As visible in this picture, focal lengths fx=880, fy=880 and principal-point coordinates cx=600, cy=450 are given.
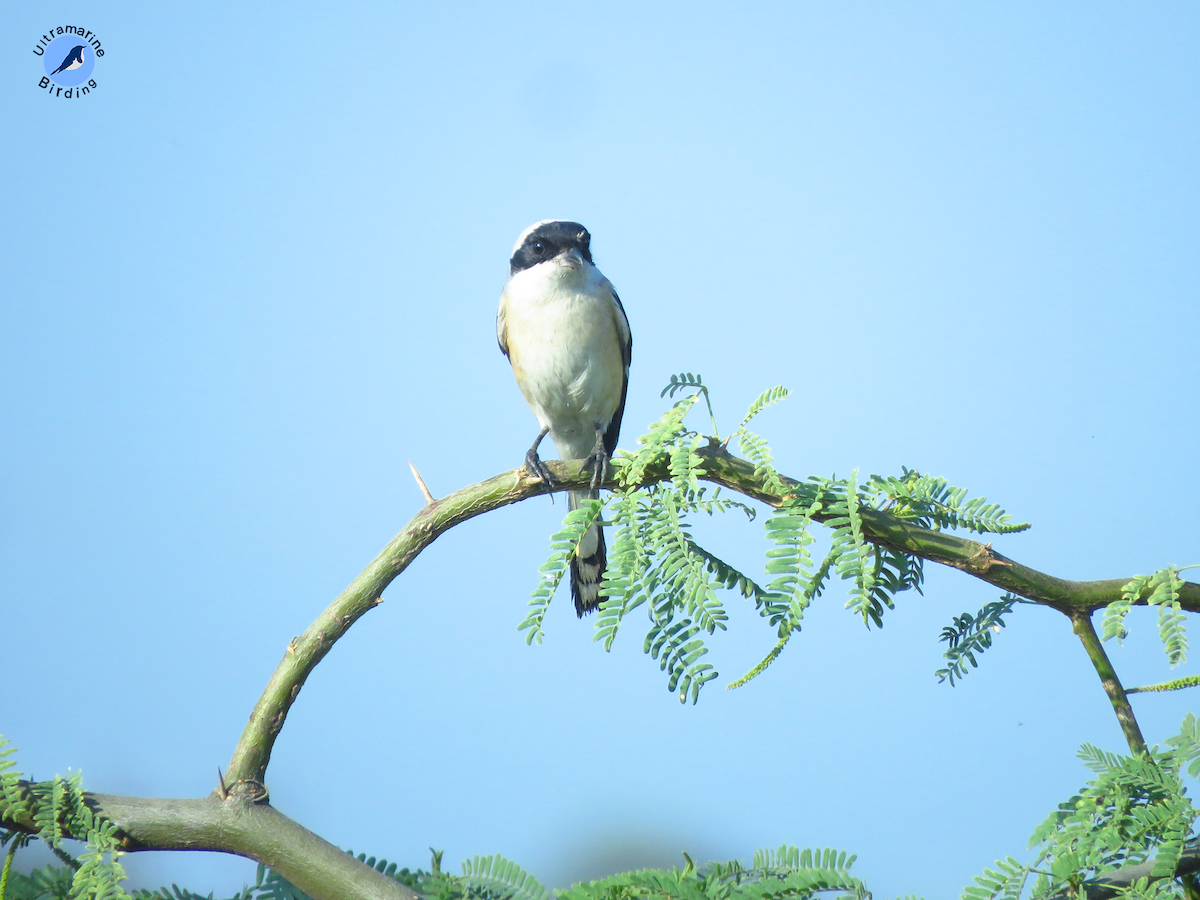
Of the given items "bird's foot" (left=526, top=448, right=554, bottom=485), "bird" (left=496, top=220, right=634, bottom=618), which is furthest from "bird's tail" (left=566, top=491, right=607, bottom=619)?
"bird's foot" (left=526, top=448, right=554, bottom=485)

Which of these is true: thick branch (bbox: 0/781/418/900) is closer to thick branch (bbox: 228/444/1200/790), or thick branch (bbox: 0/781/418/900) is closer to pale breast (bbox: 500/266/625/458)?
thick branch (bbox: 228/444/1200/790)

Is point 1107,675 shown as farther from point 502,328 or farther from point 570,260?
point 502,328

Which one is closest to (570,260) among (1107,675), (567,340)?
(567,340)

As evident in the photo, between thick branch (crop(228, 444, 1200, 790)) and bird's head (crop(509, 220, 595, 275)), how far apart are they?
2.71m

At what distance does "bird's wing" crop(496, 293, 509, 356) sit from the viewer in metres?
4.57

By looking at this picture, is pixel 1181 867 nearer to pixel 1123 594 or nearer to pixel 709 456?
pixel 1123 594

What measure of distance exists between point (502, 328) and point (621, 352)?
711 mm

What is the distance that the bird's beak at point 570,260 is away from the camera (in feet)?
14.0

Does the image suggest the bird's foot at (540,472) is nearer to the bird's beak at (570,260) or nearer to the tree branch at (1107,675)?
the tree branch at (1107,675)

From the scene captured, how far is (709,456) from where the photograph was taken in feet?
5.75

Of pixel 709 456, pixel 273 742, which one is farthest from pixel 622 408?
pixel 273 742

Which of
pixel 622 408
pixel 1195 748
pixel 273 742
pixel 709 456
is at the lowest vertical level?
pixel 273 742

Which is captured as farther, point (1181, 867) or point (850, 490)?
point (850, 490)

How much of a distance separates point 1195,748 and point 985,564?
0.47 m
